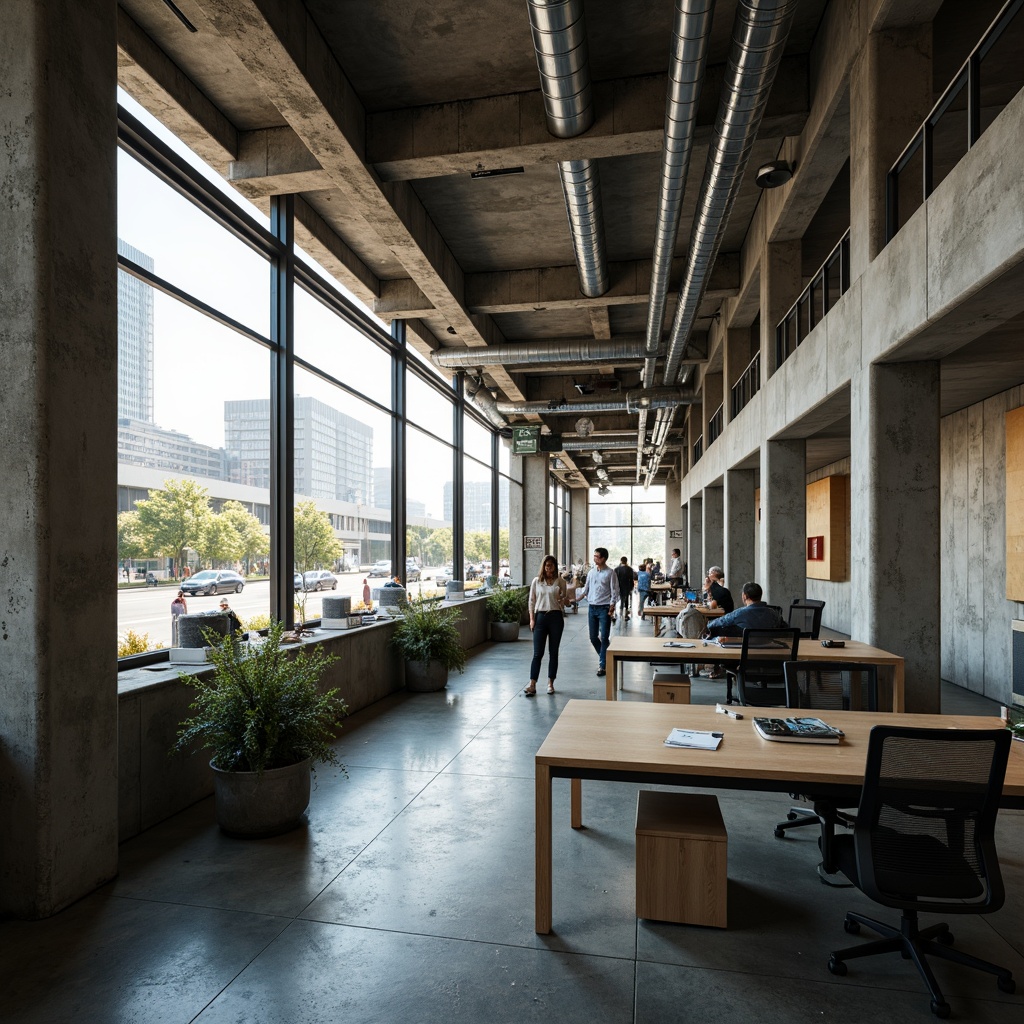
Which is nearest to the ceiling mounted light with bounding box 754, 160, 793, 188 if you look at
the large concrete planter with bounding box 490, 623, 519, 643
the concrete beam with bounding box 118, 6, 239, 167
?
the concrete beam with bounding box 118, 6, 239, 167

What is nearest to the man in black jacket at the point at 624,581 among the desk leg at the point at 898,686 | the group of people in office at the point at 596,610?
the group of people in office at the point at 596,610

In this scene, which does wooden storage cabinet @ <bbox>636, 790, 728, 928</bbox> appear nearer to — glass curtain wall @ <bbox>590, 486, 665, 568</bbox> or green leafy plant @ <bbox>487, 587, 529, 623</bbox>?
green leafy plant @ <bbox>487, 587, 529, 623</bbox>

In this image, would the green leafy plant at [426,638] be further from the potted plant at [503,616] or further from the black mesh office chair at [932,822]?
the black mesh office chair at [932,822]

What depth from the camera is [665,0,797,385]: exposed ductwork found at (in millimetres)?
3875

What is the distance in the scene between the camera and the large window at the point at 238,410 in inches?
197

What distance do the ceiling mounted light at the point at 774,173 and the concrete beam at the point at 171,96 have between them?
480 cm

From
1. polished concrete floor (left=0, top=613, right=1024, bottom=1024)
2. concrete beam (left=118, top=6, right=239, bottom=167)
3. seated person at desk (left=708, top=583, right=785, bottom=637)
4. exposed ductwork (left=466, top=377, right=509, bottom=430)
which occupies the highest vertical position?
concrete beam (left=118, top=6, right=239, bottom=167)

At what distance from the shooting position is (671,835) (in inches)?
116

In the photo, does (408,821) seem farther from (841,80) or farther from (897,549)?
(841,80)

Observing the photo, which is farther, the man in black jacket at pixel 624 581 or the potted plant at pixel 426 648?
the man in black jacket at pixel 624 581

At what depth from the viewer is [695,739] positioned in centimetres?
312

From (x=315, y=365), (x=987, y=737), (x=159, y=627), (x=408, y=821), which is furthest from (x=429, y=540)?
(x=987, y=737)

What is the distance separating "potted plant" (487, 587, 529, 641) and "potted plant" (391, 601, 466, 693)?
4.75 metres

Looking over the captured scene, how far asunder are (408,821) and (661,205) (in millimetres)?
5275
